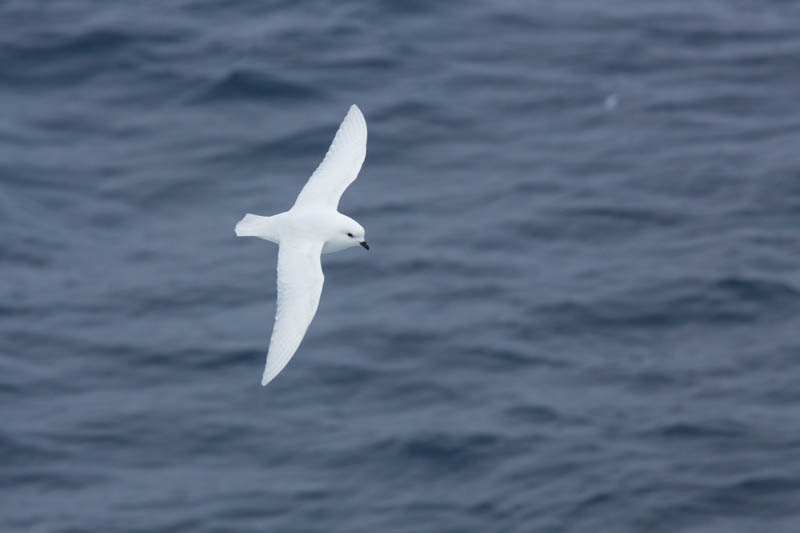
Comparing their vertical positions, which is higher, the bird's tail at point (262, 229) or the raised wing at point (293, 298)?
the bird's tail at point (262, 229)

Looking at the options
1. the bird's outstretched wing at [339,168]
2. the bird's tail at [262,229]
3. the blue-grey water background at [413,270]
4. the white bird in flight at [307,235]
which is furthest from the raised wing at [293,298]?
the blue-grey water background at [413,270]

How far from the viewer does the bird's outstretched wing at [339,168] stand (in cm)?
1462

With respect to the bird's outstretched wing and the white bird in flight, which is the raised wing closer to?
the white bird in flight

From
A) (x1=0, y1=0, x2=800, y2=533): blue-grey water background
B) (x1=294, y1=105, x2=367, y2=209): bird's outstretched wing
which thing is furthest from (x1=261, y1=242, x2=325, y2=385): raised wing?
(x1=0, y1=0, x2=800, y2=533): blue-grey water background

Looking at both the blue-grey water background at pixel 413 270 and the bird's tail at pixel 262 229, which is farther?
the blue-grey water background at pixel 413 270

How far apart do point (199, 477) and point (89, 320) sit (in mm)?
2820

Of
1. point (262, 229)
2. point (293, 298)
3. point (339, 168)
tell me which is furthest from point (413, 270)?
point (293, 298)

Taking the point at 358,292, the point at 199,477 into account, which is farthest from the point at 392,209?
the point at 199,477

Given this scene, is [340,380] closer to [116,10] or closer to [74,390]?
[74,390]

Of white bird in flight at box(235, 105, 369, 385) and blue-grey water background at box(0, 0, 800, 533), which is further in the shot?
blue-grey water background at box(0, 0, 800, 533)

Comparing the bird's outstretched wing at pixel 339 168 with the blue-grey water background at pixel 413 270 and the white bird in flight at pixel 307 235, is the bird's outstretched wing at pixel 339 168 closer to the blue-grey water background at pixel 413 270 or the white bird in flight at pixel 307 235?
the white bird in flight at pixel 307 235

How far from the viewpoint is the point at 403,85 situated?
938 inches

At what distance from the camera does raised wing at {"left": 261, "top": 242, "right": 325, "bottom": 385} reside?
40.9 ft

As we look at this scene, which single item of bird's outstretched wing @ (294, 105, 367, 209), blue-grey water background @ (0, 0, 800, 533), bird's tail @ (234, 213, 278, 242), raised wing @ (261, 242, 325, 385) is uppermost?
bird's outstretched wing @ (294, 105, 367, 209)
